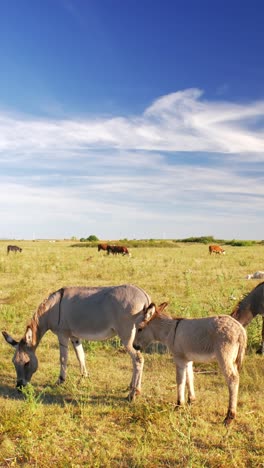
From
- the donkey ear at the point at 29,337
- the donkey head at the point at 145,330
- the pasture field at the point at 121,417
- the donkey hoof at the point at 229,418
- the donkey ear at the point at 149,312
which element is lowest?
the pasture field at the point at 121,417

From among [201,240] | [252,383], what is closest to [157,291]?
[252,383]

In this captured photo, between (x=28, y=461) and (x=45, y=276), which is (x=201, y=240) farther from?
(x=28, y=461)

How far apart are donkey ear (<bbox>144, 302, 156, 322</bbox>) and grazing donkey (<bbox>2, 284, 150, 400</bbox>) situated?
324mm

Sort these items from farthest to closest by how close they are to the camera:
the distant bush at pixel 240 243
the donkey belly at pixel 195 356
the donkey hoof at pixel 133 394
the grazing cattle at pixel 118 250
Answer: the distant bush at pixel 240 243
the grazing cattle at pixel 118 250
the donkey hoof at pixel 133 394
the donkey belly at pixel 195 356

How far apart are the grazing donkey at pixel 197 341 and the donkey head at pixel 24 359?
201 centimetres

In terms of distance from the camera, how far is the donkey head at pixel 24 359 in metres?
7.89

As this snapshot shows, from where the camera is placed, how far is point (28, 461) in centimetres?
556

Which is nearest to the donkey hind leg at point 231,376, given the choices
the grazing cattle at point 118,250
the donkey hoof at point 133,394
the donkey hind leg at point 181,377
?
the donkey hind leg at point 181,377

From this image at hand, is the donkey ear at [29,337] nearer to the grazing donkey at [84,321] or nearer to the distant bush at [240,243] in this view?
the grazing donkey at [84,321]

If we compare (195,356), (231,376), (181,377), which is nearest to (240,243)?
(181,377)

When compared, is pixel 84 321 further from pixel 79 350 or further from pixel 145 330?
pixel 145 330

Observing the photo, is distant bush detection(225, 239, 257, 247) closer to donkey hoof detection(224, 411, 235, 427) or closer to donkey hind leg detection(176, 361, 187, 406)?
donkey hind leg detection(176, 361, 187, 406)

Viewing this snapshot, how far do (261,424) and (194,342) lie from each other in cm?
152

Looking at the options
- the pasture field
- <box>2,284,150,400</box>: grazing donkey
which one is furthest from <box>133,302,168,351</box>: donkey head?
the pasture field
